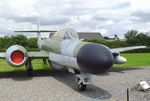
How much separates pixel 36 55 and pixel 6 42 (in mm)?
32600

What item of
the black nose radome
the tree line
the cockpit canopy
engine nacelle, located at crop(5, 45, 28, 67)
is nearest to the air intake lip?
engine nacelle, located at crop(5, 45, 28, 67)

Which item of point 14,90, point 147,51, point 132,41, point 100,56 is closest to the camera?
point 100,56

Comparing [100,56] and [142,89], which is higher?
[100,56]

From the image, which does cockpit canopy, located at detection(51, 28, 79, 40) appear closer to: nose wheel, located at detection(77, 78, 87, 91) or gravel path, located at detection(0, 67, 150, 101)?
gravel path, located at detection(0, 67, 150, 101)

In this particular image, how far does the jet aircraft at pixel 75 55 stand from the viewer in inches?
334

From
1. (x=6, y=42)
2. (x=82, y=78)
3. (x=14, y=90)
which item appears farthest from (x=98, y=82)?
(x=6, y=42)

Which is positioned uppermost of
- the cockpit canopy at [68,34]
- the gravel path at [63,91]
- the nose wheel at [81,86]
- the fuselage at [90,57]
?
the cockpit canopy at [68,34]

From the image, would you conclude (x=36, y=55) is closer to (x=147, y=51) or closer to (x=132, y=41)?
(x=147, y=51)

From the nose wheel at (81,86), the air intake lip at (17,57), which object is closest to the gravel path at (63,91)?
the nose wheel at (81,86)

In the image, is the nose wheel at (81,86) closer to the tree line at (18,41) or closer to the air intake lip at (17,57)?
the air intake lip at (17,57)

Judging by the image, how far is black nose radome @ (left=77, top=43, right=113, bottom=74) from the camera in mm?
8383

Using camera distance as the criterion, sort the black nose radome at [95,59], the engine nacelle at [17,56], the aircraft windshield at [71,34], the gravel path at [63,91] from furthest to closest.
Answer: the engine nacelle at [17,56], the aircraft windshield at [71,34], the gravel path at [63,91], the black nose radome at [95,59]

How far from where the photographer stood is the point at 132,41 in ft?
159

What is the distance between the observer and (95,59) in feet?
27.6
